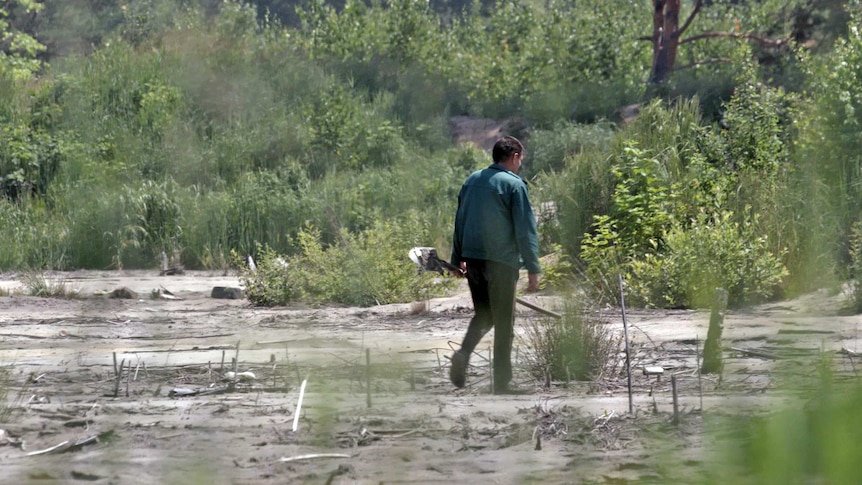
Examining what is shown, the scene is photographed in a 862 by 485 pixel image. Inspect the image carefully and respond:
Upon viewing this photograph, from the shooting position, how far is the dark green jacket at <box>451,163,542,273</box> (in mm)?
7035

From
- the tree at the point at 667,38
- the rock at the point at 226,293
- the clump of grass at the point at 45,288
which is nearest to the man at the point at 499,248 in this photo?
the rock at the point at 226,293

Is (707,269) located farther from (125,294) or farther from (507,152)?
(125,294)

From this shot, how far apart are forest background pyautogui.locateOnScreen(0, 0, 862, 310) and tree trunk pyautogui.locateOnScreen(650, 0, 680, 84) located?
0.22ft

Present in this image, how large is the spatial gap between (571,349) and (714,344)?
Result: 0.95 meters

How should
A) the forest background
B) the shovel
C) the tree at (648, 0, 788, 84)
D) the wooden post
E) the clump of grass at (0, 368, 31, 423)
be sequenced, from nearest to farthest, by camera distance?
1. the clump of grass at (0, 368, 31, 423)
2. the wooden post
3. the shovel
4. the forest background
5. the tree at (648, 0, 788, 84)

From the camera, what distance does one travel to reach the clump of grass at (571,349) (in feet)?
23.6

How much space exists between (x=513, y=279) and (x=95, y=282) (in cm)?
A: 1083

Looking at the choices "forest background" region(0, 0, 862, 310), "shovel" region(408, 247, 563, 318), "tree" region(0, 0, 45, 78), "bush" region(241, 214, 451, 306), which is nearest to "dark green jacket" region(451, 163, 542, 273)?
"shovel" region(408, 247, 563, 318)

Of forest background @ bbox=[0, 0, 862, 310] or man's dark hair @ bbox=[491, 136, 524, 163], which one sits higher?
forest background @ bbox=[0, 0, 862, 310]

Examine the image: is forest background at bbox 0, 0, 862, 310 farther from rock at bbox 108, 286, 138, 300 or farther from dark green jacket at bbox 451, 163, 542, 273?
dark green jacket at bbox 451, 163, 542, 273

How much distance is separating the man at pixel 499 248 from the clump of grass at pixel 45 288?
7876mm

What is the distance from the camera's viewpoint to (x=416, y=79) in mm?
26484

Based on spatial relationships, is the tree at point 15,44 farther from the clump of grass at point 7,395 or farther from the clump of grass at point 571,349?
the clump of grass at point 571,349

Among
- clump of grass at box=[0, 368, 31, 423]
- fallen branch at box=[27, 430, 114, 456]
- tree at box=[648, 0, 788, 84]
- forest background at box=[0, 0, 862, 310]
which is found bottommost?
fallen branch at box=[27, 430, 114, 456]
